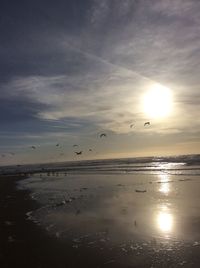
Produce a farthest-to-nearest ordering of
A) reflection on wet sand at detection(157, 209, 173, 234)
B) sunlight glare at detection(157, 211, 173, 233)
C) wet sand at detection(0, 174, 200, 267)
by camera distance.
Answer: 1. sunlight glare at detection(157, 211, 173, 233)
2. reflection on wet sand at detection(157, 209, 173, 234)
3. wet sand at detection(0, 174, 200, 267)

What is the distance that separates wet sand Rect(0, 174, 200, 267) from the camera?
1189 cm

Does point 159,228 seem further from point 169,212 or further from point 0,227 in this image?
point 0,227

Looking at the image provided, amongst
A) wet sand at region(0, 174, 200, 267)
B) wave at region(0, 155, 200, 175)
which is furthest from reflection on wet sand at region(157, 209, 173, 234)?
wave at region(0, 155, 200, 175)

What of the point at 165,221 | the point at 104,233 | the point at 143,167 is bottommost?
the point at 104,233

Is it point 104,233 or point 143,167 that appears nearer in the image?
point 104,233

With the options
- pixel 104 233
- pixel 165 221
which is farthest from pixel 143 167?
pixel 104 233

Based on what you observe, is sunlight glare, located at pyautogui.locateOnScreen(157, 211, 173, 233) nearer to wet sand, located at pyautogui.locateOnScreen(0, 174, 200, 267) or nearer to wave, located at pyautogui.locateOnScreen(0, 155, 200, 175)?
wet sand, located at pyautogui.locateOnScreen(0, 174, 200, 267)

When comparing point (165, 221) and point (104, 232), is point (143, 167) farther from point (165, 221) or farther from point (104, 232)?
point (104, 232)

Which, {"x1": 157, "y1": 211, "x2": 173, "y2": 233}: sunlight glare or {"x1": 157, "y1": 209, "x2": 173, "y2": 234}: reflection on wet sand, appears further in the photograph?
{"x1": 157, "y1": 211, "x2": 173, "y2": 233}: sunlight glare

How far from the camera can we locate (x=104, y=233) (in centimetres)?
1531

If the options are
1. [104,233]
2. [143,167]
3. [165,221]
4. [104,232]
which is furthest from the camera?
[143,167]

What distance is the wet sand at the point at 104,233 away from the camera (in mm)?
11891

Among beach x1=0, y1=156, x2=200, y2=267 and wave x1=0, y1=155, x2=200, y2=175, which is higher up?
wave x1=0, y1=155, x2=200, y2=175

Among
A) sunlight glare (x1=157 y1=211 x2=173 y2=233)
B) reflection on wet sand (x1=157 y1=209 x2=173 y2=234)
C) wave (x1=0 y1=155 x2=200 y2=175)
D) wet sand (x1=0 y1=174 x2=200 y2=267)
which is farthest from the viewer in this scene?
wave (x1=0 y1=155 x2=200 y2=175)
